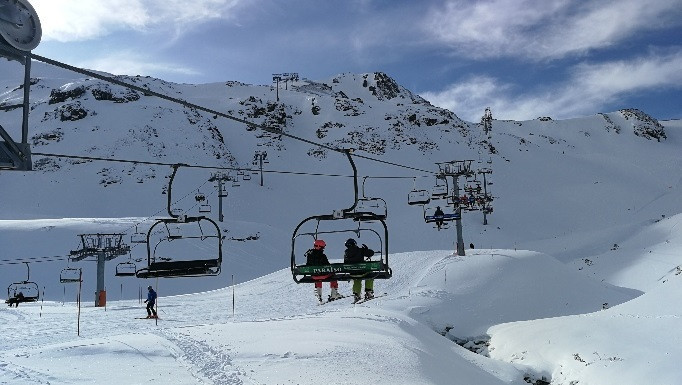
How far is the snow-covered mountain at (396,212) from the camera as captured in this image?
14.8m

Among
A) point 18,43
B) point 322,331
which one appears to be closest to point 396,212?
point 322,331

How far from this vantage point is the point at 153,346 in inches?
513

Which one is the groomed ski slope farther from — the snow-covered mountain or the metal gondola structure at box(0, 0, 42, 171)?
the metal gondola structure at box(0, 0, 42, 171)

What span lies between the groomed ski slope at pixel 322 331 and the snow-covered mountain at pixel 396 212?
13 cm

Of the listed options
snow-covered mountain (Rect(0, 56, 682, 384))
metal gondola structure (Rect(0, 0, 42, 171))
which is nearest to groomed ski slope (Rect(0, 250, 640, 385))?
snow-covered mountain (Rect(0, 56, 682, 384))

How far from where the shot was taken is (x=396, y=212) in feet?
199

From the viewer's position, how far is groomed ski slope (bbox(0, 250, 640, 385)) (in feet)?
36.7

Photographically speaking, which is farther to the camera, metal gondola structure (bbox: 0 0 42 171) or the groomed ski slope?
the groomed ski slope

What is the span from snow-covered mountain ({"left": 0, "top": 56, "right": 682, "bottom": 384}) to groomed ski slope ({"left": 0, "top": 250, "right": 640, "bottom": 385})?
130 millimetres

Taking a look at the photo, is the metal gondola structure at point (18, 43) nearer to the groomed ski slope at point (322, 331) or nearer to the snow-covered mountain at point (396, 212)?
the snow-covered mountain at point (396, 212)

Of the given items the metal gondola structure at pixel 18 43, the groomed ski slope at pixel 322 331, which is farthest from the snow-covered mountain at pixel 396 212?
the metal gondola structure at pixel 18 43

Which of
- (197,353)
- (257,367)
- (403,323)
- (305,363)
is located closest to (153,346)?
(197,353)

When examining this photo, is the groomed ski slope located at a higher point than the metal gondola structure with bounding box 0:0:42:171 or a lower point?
lower

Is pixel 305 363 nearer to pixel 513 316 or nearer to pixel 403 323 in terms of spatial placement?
pixel 403 323
